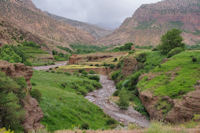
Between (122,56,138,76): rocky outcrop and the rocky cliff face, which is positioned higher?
the rocky cliff face

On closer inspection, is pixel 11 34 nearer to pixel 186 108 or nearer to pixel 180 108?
pixel 180 108

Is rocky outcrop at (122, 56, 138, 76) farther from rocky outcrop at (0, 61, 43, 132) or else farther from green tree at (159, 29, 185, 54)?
rocky outcrop at (0, 61, 43, 132)

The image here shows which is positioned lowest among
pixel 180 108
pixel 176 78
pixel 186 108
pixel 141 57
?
pixel 180 108

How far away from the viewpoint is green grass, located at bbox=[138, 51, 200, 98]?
23183mm

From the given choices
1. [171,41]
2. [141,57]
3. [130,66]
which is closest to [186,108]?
[171,41]

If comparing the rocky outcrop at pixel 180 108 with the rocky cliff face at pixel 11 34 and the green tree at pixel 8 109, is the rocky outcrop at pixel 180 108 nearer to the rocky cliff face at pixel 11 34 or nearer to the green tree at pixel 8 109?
the green tree at pixel 8 109

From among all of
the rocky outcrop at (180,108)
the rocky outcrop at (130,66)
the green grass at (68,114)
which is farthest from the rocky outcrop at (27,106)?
the rocky outcrop at (130,66)

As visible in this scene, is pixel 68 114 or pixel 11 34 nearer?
pixel 68 114

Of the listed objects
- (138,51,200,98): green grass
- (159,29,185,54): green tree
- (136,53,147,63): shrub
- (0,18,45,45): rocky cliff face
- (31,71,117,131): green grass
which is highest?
(0,18,45,45): rocky cliff face

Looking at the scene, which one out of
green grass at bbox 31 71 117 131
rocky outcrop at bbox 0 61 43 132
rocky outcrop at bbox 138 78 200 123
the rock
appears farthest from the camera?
rocky outcrop at bbox 138 78 200 123

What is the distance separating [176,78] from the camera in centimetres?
2691

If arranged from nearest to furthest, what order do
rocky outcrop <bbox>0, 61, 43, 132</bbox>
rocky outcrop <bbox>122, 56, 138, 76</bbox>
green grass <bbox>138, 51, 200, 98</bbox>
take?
rocky outcrop <bbox>0, 61, 43, 132</bbox> → green grass <bbox>138, 51, 200, 98</bbox> → rocky outcrop <bbox>122, 56, 138, 76</bbox>

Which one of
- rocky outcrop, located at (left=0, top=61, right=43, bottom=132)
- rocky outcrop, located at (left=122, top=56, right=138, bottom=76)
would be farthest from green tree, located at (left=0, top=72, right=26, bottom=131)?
rocky outcrop, located at (left=122, top=56, right=138, bottom=76)

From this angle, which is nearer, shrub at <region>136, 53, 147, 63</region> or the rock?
the rock
